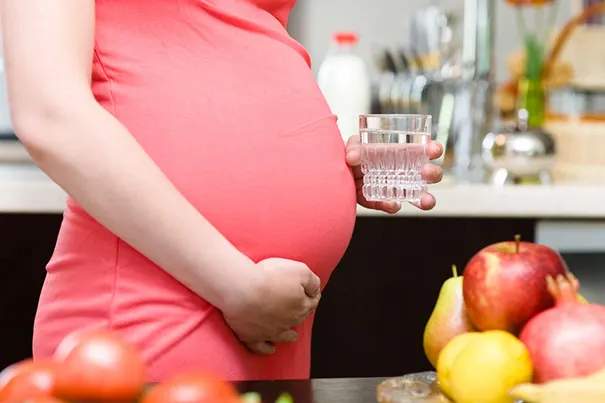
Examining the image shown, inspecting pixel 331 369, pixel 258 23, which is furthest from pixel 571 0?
pixel 258 23

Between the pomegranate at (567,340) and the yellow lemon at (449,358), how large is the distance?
0.05 m

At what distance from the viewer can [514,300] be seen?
774 mm

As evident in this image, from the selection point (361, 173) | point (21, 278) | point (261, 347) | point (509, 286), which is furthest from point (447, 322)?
point (21, 278)

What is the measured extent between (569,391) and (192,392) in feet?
0.93

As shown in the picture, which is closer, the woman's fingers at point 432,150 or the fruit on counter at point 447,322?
the fruit on counter at point 447,322

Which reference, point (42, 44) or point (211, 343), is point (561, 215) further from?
point (42, 44)

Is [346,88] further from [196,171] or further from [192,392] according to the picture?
[192,392]

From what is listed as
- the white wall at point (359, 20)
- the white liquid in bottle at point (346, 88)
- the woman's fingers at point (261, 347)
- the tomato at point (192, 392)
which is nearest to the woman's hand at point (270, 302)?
the woman's fingers at point (261, 347)

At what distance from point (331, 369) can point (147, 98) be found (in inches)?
38.1

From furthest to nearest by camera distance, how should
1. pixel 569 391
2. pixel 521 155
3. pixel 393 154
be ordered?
pixel 521 155
pixel 393 154
pixel 569 391

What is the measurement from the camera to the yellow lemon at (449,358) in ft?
2.45

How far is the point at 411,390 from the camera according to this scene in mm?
769

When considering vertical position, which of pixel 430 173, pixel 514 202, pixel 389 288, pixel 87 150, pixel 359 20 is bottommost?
pixel 389 288

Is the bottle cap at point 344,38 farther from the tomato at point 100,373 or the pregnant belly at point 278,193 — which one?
the tomato at point 100,373
